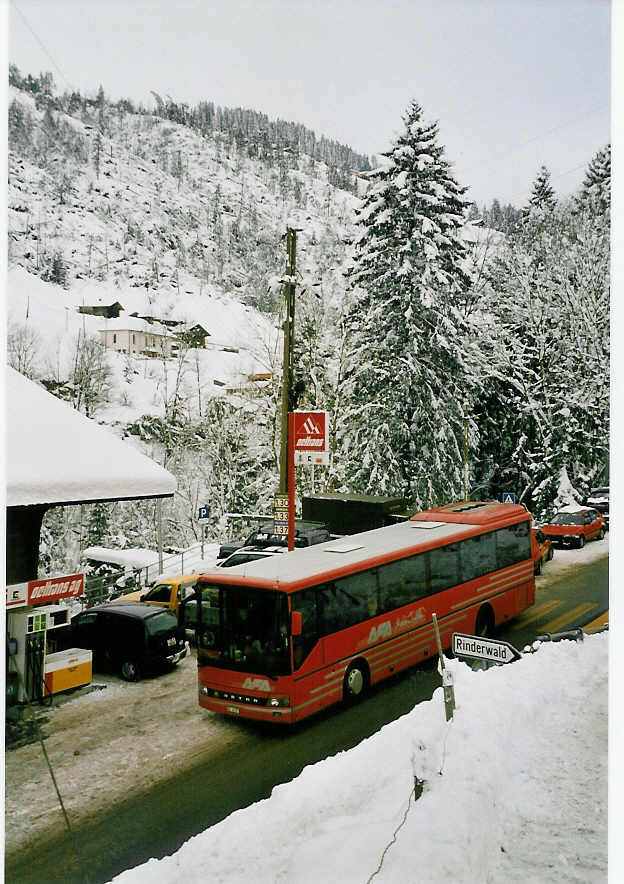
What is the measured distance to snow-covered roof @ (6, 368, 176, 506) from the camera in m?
4.29

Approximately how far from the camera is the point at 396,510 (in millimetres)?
5730

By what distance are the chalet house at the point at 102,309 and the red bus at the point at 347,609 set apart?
7.39 ft

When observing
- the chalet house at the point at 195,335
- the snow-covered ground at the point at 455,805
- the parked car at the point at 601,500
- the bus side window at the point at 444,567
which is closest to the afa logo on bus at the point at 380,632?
the bus side window at the point at 444,567

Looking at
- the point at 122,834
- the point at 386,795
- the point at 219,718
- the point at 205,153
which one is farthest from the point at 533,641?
the point at 205,153

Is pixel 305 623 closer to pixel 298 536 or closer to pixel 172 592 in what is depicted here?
pixel 298 536

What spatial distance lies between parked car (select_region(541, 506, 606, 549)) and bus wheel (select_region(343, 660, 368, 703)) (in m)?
1.76

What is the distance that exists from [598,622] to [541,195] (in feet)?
9.99

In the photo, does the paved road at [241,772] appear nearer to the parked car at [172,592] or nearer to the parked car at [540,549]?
the parked car at [540,549]

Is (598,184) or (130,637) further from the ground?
(598,184)

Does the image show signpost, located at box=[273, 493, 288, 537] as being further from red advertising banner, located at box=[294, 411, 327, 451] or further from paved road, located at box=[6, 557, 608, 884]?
paved road, located at box=[6, 557, 608, 884]

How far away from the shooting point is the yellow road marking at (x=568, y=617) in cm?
529

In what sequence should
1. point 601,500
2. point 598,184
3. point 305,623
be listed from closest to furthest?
point 601,500, point 598,184, point 305,623

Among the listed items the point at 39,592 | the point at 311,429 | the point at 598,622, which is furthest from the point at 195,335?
the point at 598,622

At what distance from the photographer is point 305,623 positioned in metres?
5.58
